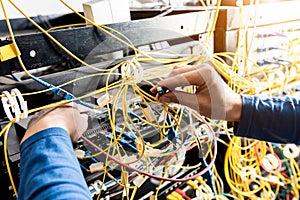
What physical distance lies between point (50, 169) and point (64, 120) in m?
0.14

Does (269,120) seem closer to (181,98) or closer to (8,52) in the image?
(181,98)

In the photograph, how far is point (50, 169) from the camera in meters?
0.40

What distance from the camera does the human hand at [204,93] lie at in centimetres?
61

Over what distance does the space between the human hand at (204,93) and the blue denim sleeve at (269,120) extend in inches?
1.1

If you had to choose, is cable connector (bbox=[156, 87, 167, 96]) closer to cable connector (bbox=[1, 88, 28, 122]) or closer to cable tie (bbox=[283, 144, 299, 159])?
cable connector (bbox=[1, 88, 28, 122])

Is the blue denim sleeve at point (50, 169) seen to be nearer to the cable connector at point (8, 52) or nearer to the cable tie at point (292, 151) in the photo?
the cable connector at point (8, 52)

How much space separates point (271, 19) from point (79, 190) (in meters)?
0.86

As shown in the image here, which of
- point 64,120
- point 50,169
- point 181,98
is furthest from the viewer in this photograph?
point 181,98

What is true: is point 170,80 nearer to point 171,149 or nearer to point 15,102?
point 171,149

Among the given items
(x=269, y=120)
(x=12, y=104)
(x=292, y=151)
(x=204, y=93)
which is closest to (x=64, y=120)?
(x=12, y=104)

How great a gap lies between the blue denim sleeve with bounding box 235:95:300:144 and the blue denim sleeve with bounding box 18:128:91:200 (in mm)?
490

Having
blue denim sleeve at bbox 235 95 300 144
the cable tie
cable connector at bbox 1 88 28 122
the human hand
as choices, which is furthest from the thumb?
the cable tie

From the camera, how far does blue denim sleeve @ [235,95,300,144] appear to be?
735 millimetres

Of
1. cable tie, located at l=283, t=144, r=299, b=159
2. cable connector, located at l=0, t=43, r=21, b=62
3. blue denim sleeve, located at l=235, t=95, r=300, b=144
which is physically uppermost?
cable connector, located at l=0, t=43, r=21, b=62
